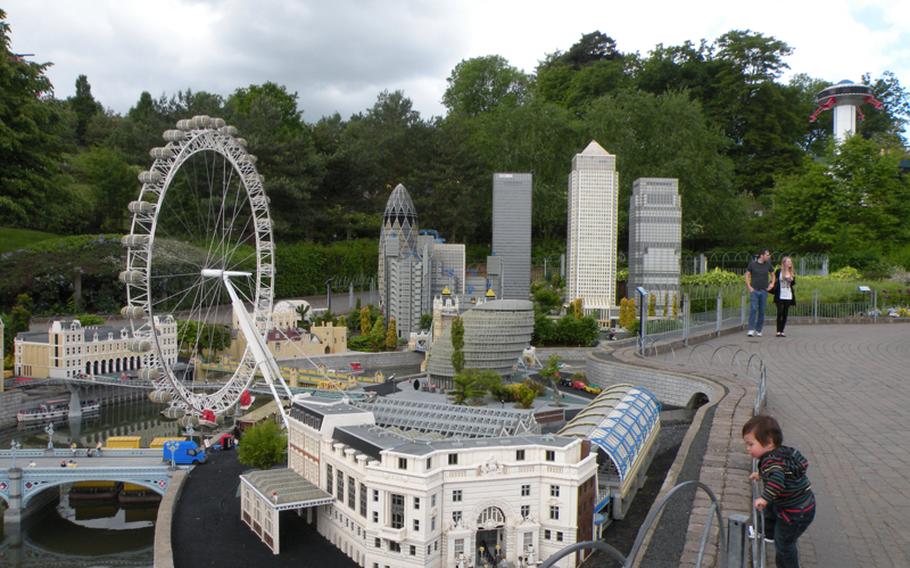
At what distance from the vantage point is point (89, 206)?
60.0m

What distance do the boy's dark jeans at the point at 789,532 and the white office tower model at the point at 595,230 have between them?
47038 millimetres

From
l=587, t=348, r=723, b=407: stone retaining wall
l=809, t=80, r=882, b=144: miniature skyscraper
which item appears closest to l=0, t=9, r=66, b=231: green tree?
l=587, t=348, r=723, b=407: stone retaining wall

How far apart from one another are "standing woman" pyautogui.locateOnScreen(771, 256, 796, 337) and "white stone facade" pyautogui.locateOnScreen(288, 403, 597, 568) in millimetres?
8338

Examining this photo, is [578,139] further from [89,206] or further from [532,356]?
[89,206]

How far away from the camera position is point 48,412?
40719 mm

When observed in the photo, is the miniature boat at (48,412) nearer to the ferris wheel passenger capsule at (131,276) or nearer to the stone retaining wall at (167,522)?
the ferris wheel passenger capsule at (131,276)

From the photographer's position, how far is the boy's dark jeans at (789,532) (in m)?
6.94

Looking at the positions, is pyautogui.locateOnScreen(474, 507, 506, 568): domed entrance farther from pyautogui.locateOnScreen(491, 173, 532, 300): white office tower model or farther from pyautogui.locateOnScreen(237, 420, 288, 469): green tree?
pyautogui.locateOnScreen(491, 173, 532, 300): white office tower model

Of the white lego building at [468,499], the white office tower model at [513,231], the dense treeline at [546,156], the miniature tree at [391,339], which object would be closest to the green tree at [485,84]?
the dense treeline at [546,156]

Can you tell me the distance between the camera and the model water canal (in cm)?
2656

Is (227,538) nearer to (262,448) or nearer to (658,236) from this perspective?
(262,448)

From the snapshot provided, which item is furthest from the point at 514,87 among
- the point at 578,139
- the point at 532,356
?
the point at 532,356

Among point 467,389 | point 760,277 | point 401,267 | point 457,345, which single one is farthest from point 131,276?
point 401,267

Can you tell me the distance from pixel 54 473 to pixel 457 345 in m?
18.8
